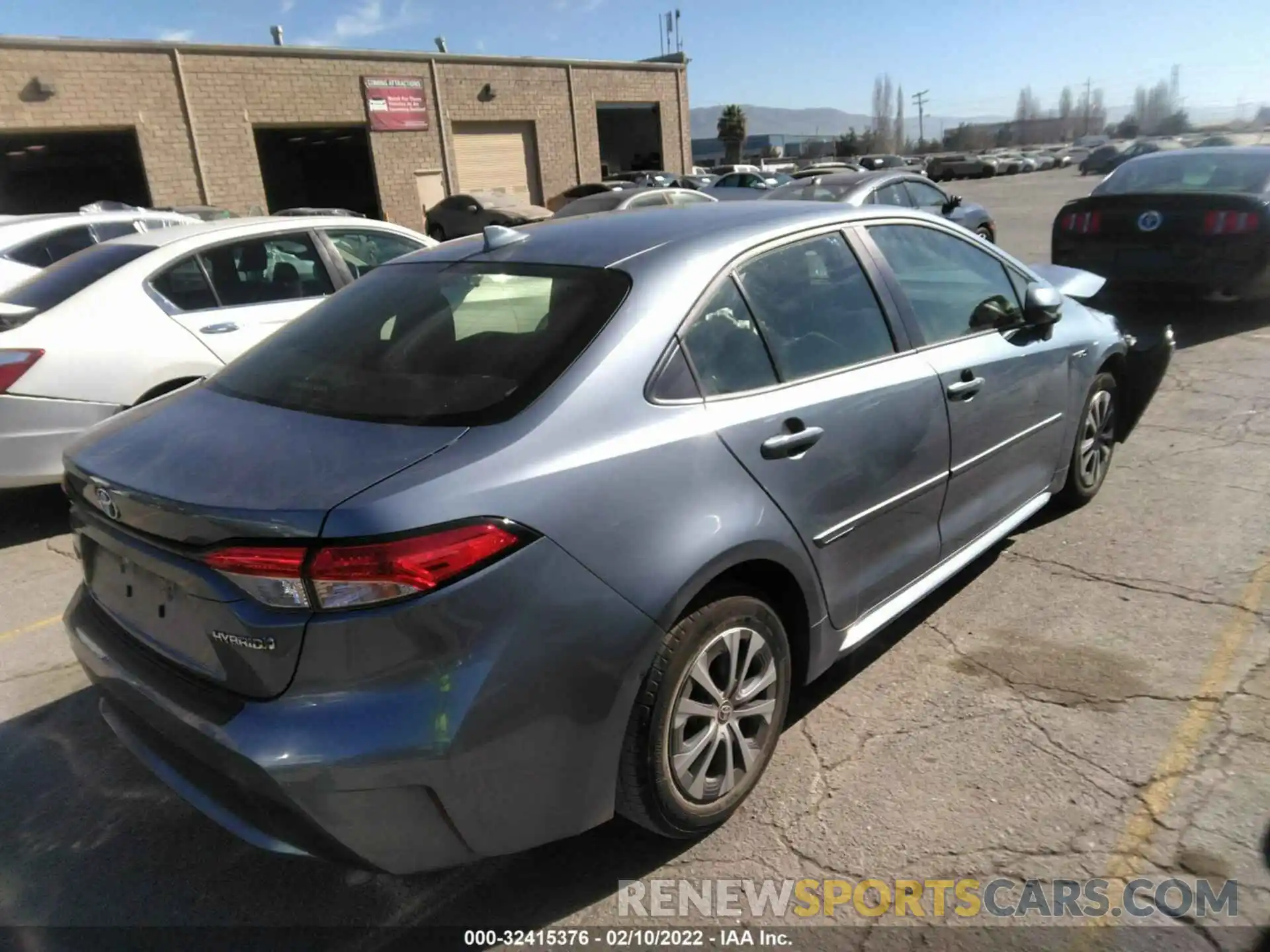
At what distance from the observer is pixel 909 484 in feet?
10.0

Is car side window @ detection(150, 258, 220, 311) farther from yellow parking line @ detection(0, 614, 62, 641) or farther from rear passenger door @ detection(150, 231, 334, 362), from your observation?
yellow parking line @ detection(0, 614, 62, 641)

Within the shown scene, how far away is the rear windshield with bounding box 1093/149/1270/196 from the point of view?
830 cm

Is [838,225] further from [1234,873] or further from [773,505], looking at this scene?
[1234,873]

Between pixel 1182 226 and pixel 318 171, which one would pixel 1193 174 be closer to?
pixel 1182 226

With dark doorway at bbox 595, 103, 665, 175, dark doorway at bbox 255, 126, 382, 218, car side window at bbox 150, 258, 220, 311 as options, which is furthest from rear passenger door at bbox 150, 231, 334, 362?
dark doorway at bbox 595, 103, 665, 175

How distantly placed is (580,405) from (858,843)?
4.73ft

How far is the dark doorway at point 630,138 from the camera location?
37625 millimetres

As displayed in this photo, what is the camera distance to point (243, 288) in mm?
5727

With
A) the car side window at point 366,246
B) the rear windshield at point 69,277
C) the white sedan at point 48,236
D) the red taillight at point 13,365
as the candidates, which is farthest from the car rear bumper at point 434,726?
the white sedan at point 48,236

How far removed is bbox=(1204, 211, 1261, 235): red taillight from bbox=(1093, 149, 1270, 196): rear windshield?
45 cm

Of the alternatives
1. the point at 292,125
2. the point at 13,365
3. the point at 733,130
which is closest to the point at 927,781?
the point at 13,365

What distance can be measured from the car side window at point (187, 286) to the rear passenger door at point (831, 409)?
13.3ft

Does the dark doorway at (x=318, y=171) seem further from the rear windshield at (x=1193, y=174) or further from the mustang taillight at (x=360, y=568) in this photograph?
the mustang taillight at (x=360, y=568)

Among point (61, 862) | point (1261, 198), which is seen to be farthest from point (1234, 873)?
point (1261, 198)
